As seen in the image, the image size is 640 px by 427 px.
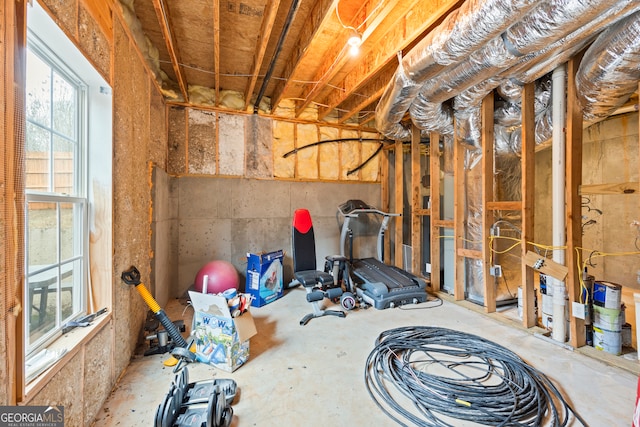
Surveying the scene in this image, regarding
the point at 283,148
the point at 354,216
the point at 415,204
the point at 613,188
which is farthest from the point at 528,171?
the point at 283,148

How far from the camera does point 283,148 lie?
4.11 metres

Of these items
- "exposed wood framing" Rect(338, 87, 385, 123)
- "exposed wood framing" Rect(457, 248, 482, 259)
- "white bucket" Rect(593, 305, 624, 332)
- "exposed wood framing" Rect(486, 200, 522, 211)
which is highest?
"exposed wood framing" Rect(338, 87, 385, 123)

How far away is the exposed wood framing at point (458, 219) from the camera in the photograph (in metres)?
3.28

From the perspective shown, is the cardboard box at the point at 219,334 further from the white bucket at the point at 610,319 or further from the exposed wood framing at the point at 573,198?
the white bucket at the point at 610,319

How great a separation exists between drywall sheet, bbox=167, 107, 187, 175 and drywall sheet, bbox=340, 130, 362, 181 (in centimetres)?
239

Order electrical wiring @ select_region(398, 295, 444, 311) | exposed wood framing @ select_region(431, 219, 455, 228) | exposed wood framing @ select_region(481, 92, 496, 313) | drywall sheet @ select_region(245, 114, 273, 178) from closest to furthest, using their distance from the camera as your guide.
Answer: exposed wood framing @ select_region(481, 92, 496, 313)
electrical wiring @ select_region(398, 295, 444, 311)
exposed wood framing @ select_region(431, 219, 455, 228)
drywall sheet @ select_region(245, 114, 273, 178)

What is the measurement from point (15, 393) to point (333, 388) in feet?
4.94

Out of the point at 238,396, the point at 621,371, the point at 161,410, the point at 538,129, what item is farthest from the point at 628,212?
the point at 161,410

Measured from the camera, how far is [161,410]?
130 cm

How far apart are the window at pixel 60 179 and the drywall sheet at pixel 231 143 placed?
6.99 feet

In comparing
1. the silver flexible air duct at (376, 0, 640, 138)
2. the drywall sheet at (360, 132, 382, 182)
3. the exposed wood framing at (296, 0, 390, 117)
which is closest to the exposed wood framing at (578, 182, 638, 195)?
the silver flexible air duct at (376, 0, 640, 138)

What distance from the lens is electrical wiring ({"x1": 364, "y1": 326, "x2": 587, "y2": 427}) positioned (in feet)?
4.91

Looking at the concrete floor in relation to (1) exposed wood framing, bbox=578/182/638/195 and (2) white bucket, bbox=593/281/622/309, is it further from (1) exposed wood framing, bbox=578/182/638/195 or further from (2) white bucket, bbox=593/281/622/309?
(1) exposed wood framing, bbox=578/182/638/195

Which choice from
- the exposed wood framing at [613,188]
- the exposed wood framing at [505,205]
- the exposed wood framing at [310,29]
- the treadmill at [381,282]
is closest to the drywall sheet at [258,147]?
the exposed wood framing at [310,29]
